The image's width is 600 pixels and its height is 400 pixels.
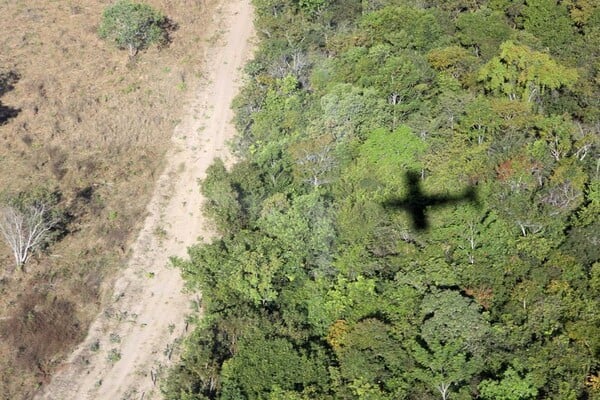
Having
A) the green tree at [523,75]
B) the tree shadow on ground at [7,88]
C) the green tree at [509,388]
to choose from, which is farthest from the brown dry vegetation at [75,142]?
the green tree at [523,75]

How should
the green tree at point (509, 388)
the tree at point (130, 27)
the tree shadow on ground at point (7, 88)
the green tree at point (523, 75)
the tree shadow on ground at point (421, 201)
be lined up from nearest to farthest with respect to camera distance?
1. the green tree at point (509, 388)
2. the tree shadow on ground at point (421, 201)
3. the green tree at point (523, 75)
4. the tree shadow on ground at point (7, 88)
5. the tree at point (130, 27)

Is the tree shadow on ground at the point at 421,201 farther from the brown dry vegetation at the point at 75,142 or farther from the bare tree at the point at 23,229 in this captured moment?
the bare tree at the point at 23,229

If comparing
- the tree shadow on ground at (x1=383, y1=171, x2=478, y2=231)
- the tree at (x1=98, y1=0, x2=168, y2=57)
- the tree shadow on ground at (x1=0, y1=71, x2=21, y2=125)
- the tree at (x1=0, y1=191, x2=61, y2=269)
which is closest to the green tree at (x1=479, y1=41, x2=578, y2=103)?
the tree shadow on ground at (x1=383, y1=171, x2=478, y2=231)

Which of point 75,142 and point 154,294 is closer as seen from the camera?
point 154,294

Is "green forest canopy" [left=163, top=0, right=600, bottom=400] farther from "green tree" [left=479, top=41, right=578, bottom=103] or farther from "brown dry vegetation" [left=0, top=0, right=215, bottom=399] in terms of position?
"brown dry vegetation" [left=0, top=0, right=215, bottom=399]

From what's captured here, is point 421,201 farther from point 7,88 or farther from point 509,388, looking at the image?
point 7,88

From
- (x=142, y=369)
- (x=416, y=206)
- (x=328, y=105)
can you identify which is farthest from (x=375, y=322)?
(x=328, y=105)

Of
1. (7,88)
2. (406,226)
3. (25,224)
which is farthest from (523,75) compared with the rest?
(7,88)
